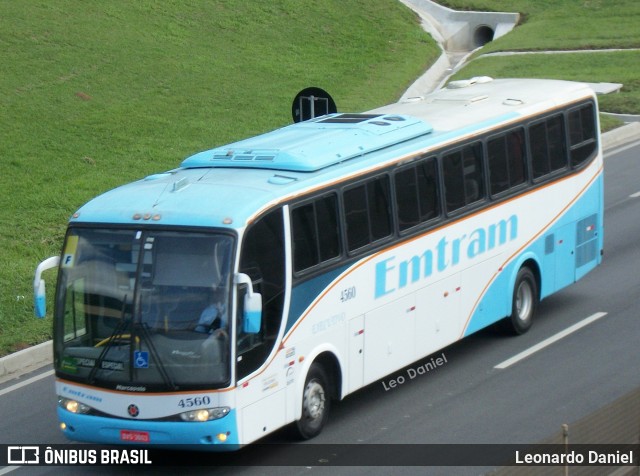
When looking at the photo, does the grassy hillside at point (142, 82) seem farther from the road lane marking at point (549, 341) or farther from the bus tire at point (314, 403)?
the road lane marking at point (549, 341)

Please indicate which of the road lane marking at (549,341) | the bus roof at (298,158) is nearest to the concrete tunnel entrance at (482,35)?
the bus roof at (298,158)

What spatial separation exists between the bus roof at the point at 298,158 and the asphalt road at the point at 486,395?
7.87 ft

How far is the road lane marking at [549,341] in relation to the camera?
44.4ft

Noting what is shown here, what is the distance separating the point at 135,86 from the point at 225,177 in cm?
1878

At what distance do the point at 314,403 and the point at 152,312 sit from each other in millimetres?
2086

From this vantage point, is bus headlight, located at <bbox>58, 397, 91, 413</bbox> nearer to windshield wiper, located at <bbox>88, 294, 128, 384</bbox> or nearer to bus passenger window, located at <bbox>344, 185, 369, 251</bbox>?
windshield wiper, located at <bbox>88, 294, 128, 384</bbox>

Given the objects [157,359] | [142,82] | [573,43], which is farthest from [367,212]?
[573,43]

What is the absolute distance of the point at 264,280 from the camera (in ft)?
34.3

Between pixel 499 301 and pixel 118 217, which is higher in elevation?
pixel 118 217

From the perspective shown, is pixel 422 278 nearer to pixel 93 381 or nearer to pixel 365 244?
pixel 365 244

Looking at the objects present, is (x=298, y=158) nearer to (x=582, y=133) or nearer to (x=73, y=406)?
(x=73, y=406)

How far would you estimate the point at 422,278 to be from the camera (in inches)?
497

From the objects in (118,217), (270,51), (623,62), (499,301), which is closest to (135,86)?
(270,51)

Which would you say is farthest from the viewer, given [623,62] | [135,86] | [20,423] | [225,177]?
[623,62]
